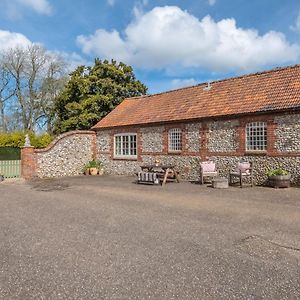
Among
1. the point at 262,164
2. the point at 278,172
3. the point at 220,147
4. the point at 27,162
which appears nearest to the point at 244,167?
the point at 262,164

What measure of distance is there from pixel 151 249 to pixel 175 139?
43.8ft

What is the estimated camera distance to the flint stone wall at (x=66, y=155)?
21.8 m

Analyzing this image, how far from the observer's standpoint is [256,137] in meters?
15.8

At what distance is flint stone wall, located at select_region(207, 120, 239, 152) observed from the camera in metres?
16.5

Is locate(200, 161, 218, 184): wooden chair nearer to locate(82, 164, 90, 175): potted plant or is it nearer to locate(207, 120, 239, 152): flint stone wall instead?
locate(207, 120, 239, 152): flint stone wall

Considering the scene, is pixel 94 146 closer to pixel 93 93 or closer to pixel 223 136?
pixel 93 93

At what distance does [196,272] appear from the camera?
5.05 m

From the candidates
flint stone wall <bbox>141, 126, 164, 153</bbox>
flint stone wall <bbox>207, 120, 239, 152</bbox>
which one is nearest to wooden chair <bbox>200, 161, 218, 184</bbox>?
flint stone wall <bbox>207, 120, 239, 152</bbox>

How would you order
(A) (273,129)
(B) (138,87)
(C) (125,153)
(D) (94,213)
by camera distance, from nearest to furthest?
(D) (94,213), (A) (273,129), (C) (125,153), (B) (138,87)

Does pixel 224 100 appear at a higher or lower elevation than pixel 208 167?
higher

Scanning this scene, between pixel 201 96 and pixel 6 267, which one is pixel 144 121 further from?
pixel 6 267

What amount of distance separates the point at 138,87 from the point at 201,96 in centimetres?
1397

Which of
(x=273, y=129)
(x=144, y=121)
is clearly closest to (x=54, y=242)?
(x=273, y=129)

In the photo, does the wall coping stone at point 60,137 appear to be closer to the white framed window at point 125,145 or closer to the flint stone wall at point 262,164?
the white framed window at point 125,145
